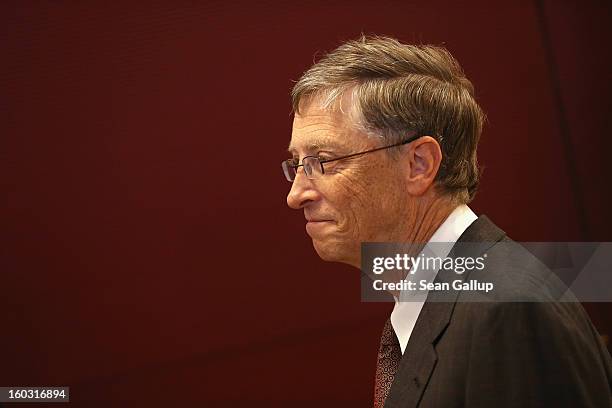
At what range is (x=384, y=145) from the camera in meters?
1.36

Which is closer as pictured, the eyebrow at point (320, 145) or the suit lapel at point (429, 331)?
the suit lapel at point (429, 331)

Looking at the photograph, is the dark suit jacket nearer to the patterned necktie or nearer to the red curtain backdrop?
the patterned necktie

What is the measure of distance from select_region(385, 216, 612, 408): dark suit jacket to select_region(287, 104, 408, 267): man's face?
20 centimetres

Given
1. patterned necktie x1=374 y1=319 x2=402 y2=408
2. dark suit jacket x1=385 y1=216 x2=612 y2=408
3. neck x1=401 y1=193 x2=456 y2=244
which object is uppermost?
neck x1=401 y1=193 x2=456 y2=244

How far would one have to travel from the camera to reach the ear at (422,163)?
4.44 feet

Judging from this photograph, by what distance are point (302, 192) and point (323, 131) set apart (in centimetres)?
12

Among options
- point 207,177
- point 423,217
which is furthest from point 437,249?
point 207,177

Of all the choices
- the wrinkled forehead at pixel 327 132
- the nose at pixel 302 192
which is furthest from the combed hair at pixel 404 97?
the nose at pixel 302 192

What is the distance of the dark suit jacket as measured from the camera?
3.40 feet

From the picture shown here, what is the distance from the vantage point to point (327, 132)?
4.50 feet

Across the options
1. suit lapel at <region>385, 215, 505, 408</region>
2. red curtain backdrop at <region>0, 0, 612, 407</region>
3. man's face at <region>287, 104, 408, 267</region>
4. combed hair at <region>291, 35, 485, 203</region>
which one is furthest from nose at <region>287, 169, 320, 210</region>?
red curtain backdrop at <region>0, 0, 612, 407</region>

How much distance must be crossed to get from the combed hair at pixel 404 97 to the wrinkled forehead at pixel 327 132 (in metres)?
0.01

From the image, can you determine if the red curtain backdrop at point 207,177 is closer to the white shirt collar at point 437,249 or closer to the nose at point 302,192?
the nose at point 302,192

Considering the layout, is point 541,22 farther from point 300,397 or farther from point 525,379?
point 525,379
